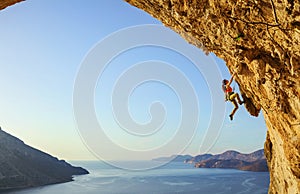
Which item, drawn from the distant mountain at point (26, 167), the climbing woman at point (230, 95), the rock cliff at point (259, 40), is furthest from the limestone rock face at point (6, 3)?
the distant mountain at point (26, 167)

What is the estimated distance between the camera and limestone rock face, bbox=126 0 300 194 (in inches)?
205

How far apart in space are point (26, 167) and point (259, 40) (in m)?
119

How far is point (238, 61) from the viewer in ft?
23.5

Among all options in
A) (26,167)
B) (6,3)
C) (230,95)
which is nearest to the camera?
(6,3)

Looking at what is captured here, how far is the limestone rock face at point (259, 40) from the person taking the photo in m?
5.20

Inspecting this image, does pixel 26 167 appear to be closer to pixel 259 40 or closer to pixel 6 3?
pixel 6 3

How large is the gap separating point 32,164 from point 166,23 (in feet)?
397

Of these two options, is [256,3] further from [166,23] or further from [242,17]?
[166,23]

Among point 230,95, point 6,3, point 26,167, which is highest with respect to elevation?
point 26,167

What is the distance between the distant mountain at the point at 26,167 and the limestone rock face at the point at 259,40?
341 ft

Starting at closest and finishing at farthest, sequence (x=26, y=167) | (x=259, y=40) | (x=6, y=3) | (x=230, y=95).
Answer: (x=259, y=40)
(x=6, y=3)
(x=230, y=95)
(x=26, y=167)

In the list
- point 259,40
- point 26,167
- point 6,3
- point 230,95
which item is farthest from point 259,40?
point 26,167

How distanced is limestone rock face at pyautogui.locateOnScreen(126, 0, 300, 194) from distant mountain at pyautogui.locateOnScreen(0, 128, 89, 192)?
4091 inches

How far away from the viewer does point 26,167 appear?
10719 centimetres
